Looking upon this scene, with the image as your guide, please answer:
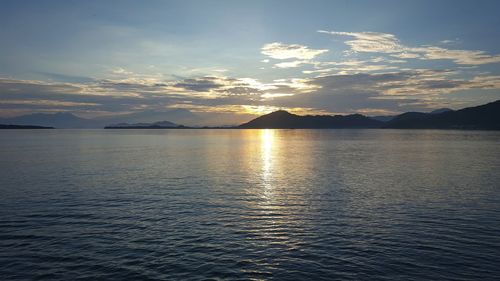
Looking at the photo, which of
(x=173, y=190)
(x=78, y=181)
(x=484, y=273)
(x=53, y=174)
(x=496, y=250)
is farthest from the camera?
(x=53, y=174)

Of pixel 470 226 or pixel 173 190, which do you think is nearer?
pixel 470 226

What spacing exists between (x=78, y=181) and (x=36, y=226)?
26252 millimetres

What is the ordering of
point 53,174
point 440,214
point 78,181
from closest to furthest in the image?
point 440,214 < point 78,181 < point 53,174

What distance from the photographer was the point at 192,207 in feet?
132

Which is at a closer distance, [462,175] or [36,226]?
[36,226]

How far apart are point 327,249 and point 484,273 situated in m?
9.69

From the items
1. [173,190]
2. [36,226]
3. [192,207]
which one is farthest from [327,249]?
[173,190]

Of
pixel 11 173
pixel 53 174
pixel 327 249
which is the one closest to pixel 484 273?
pixel 327 249

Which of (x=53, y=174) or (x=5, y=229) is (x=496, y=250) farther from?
(x=53, y=174)

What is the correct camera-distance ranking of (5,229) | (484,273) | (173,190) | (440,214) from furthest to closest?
(173,190), (440,214), (5,229), (484,273)

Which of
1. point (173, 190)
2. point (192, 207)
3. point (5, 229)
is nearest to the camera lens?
point (5, 229)

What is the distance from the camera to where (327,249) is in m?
27.1

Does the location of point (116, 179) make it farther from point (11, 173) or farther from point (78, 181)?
point (11, 173)

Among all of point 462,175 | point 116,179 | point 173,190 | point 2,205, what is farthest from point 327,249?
point 462,175
